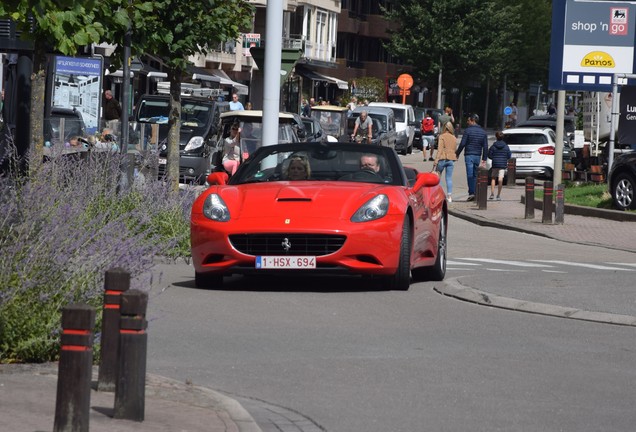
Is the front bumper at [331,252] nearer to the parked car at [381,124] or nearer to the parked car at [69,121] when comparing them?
the parked car at [69,121]

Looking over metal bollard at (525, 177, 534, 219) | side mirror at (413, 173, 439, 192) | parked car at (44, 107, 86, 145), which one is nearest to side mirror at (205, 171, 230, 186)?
side mirror at (413, 173, 439, 192)

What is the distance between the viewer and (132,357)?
672cm

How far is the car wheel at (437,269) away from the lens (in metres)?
15.3

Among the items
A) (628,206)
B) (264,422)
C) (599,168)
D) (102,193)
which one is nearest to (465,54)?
(599,168)

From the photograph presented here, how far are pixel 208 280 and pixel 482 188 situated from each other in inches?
740

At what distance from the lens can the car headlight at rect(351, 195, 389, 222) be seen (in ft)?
44.2

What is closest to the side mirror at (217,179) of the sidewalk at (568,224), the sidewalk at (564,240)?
the sidewalk at (564,240)

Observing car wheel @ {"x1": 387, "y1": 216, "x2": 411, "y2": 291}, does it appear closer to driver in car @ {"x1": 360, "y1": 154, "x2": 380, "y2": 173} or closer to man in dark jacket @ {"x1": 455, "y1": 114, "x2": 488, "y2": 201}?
driver in car @ {"x1": 360, "y1": 154, "x2": 380, "y2": 173}

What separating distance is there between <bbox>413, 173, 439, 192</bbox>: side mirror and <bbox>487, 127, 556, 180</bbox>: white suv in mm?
30941

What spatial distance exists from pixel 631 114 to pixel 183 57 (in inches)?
542

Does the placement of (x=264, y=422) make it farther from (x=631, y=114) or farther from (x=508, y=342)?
(x=631, y=114)

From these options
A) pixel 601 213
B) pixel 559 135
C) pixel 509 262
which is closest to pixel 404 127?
pixel 559 135

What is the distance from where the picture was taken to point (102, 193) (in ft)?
55.8

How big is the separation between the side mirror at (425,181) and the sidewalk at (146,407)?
643cm
